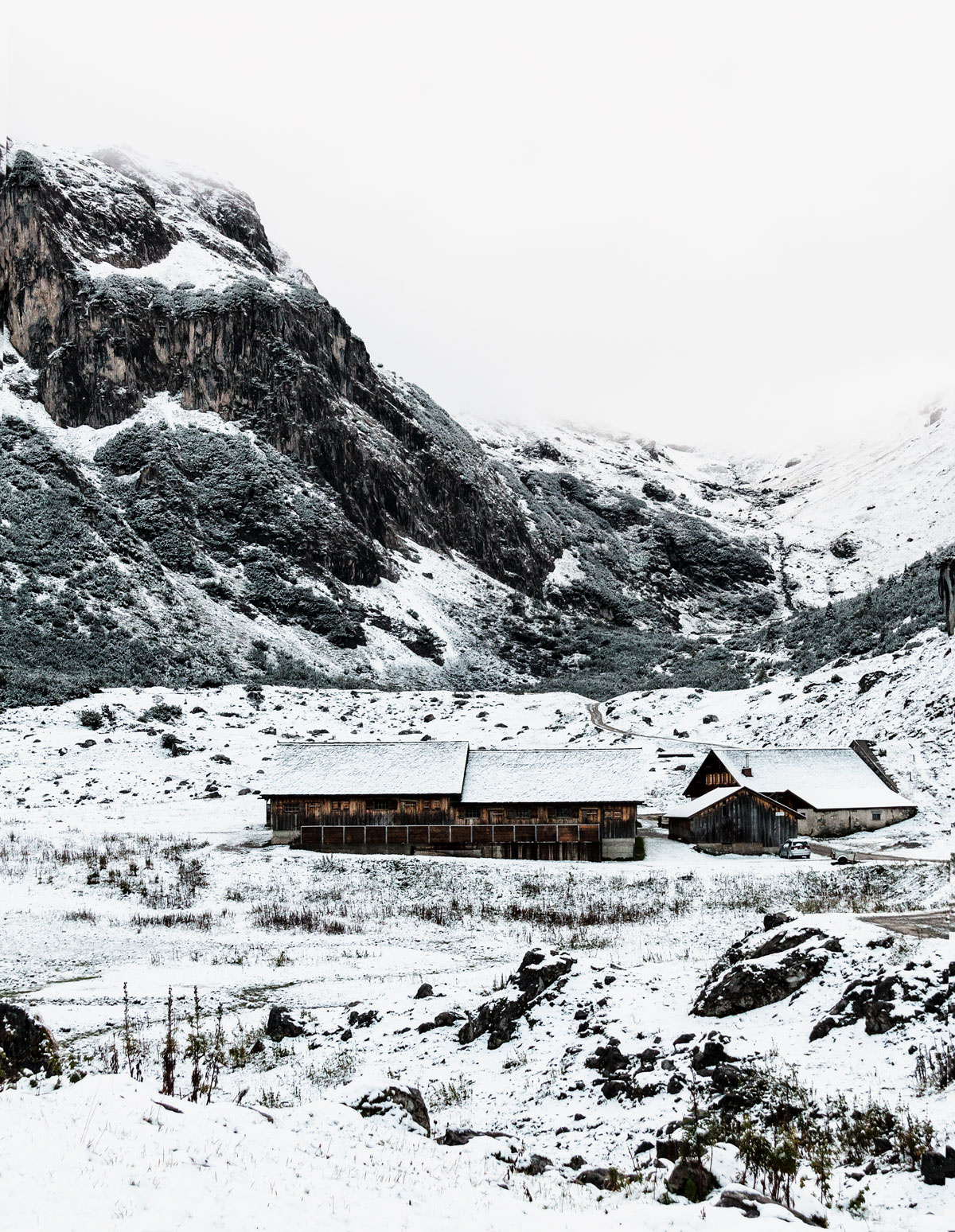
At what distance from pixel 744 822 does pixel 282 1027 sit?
3283 cm

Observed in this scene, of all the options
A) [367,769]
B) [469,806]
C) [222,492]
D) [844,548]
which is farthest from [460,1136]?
[844,548]

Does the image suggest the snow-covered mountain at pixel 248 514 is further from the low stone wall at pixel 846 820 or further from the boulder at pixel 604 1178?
the boulder at pixel 604 1178

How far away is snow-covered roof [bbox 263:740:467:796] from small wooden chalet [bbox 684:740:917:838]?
47.4ft

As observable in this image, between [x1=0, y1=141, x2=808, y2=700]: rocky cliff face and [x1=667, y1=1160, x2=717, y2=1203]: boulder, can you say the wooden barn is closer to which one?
[x1=667, y1=1160, x2=717, y2=1203]: boulder

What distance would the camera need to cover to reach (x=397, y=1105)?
11.2 m

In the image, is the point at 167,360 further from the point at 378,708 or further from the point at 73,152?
the point at 378,708

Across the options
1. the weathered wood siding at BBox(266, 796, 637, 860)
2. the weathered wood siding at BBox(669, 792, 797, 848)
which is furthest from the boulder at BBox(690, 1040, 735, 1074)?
the weathered wood siding at BBox(669, 792, 797, 848)

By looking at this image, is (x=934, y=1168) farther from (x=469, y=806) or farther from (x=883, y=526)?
(x=883, y=526)

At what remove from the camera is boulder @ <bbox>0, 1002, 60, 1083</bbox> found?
1113cm

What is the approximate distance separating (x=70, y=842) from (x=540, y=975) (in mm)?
29841

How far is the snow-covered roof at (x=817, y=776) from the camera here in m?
44.7

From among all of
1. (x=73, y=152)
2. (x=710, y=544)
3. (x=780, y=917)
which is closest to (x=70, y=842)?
(x=780, y=917)

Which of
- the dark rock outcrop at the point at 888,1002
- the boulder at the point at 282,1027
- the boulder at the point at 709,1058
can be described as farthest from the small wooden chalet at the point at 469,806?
the boulder at the point at 709,1058

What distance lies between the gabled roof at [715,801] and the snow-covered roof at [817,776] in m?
1.01
